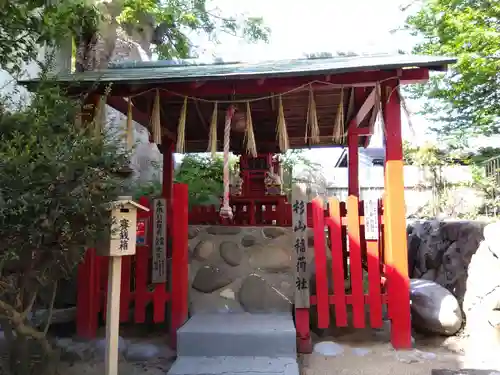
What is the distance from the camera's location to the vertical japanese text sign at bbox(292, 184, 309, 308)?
4.38 meters

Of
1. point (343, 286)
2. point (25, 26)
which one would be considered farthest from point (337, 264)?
point (25, 26)

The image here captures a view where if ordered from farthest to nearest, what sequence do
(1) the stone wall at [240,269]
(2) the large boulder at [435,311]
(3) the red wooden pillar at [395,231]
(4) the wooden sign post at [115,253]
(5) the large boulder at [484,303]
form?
(1) the stone wall at [240,269] < (2) the large boulder at [435,311] < (5) the large boulder at [484,303] < (3) the red wooden pillar at [395,231] < (4) the wooden sign post at [115,253]

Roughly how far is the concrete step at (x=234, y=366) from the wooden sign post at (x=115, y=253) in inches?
24.4

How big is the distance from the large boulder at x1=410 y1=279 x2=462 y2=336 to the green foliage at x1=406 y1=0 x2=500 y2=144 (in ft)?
20.3

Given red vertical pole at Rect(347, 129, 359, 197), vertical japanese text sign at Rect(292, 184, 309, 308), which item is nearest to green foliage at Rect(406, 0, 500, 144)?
red vertical pole at Rect(347, 129, 359, 197)

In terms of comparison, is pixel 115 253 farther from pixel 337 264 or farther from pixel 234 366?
pixel 337 264

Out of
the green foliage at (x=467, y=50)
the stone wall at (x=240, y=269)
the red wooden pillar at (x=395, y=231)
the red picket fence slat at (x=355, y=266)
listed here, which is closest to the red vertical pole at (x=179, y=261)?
the stone wall at (x=240, y=269)

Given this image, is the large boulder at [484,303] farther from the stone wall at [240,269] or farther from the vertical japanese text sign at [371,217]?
the stone wall at [240,269]

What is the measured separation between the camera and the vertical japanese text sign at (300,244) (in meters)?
4.38

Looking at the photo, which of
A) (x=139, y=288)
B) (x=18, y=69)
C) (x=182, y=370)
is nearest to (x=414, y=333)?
(x=182, y=370)

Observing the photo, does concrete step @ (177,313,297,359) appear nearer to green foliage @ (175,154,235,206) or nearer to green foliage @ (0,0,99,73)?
green foliage @ (0,0,99,73)

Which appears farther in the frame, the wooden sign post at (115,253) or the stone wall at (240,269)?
the stone wall at (240,269)

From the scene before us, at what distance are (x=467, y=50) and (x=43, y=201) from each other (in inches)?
395

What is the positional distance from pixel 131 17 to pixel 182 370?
9905 millimetres
